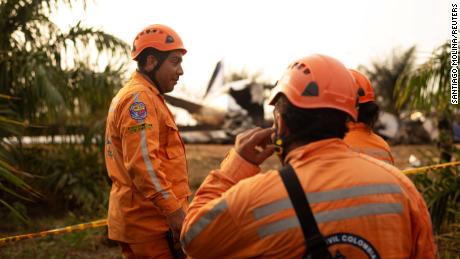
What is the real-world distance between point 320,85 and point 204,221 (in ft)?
1.77

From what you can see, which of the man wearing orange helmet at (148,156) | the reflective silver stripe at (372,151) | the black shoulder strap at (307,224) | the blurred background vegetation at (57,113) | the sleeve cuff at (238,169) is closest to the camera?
the black shoulder strap at (307,224)

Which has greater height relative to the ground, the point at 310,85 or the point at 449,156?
the point at 310,85

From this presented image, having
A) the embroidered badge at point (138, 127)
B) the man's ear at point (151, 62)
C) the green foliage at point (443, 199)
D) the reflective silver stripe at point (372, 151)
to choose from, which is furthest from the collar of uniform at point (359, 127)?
the green foliage at point (443, 199)

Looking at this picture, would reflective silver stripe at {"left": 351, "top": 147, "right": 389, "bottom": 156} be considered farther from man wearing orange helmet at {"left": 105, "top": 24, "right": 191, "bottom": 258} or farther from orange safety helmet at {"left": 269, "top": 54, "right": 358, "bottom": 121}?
orange safety helmet at {"left": 269, "top": 54, "right": 358, "bottom": 121}

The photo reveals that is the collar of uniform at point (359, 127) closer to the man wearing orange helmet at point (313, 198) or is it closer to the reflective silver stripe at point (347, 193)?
the man wearing orange helmet at point (313, 198)

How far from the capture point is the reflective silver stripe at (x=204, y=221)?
71.1 inches

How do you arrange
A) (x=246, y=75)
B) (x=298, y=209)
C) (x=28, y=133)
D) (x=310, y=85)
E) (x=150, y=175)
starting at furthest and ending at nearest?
(x=246, y=75) → (x=28, y=133) → (x=150, y=175) → (x=310, y=85) → (x=298, y=209)

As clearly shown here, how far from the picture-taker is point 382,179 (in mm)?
1843

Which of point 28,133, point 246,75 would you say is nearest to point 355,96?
point 28,133

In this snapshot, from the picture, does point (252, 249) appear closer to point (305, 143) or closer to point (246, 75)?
point (305, 143)

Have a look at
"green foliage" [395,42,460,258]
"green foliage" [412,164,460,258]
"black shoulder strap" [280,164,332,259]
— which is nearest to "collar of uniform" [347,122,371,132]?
"black shoulder strap" [280,164,332,259]

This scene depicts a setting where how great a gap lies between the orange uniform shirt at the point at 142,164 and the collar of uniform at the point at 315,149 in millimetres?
1438

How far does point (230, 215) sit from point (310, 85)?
0.46 meters

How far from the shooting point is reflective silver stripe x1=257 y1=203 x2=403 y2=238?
174 centimetres
